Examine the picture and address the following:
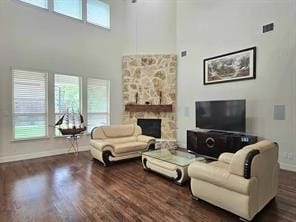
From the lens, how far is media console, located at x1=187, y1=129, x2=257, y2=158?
13.7ft

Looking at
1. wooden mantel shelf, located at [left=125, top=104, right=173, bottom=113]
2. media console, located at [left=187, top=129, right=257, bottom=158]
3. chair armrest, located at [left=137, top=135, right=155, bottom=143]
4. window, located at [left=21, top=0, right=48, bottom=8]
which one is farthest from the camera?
wooden mantel shelf, located at [left=125, top=104, right=173, bottom=113]

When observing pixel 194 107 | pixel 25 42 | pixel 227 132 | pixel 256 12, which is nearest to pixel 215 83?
pixel 194 107

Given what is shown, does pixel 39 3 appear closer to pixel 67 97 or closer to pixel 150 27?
pixel 67 97

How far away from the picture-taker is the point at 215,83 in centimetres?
530

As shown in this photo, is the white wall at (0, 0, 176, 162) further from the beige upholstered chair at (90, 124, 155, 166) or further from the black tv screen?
the black tv screen

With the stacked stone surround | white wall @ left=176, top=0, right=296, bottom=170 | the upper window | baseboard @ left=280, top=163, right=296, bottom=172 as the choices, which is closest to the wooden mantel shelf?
the stacked stone surround

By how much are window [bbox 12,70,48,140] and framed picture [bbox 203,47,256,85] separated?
15.2 feet

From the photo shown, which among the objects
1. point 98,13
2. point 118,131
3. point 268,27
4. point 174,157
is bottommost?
point 174,157

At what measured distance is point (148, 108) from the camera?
21.3 ft

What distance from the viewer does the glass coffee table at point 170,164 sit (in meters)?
3.24

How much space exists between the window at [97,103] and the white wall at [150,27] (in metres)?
1.58

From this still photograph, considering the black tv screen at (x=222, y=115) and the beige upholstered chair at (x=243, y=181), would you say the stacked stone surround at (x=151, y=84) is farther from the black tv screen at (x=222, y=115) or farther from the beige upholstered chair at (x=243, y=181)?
the beige upholstered chair at (x=243, y=181)

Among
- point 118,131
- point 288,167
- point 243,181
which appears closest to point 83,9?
point 118,131

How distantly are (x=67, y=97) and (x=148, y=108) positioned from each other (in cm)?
260
